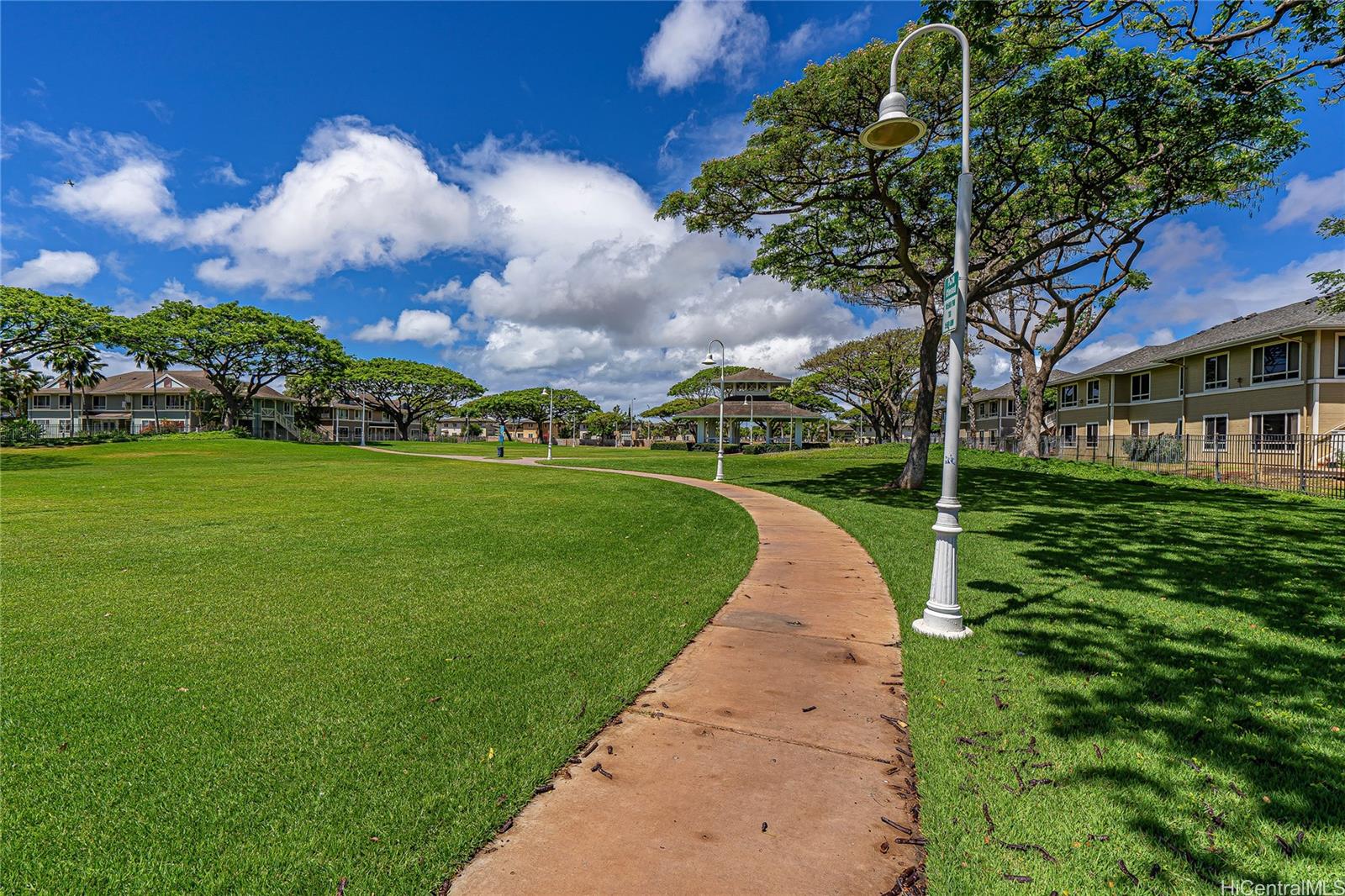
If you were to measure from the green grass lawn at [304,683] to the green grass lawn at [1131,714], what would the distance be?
212cm

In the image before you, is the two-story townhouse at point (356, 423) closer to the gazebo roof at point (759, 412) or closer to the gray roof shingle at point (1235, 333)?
the gazebo roof at point (759, 412)

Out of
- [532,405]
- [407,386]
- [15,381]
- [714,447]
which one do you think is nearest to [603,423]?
[532,405]

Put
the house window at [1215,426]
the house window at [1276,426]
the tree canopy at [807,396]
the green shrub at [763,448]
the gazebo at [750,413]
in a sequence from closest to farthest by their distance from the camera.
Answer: the house window at [1276,426] → the house window at [1215,426] → the green shrub at [763,448] → the gazebo at [750,413] → the tree canopy at [807,396]

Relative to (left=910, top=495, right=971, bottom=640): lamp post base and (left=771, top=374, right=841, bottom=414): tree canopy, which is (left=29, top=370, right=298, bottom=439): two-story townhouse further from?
(left=910, top=495, right=971, bottom=640): lamp post base

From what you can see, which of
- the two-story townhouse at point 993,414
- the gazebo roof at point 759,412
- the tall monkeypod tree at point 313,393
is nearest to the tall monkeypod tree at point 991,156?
the gazebo roof at point 759,412

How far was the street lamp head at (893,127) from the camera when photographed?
5.45m

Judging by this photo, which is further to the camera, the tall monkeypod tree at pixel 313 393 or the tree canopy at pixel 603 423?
the tree canopy at pixel 603 423

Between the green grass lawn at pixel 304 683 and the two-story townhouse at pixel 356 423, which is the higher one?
the two-story townhouse at pixel 356 423

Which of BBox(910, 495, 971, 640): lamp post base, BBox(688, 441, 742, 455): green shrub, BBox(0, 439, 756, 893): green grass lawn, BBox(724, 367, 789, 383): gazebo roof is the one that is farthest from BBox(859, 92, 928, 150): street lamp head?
BBox(724, 367, 789, 383): gazebo roof

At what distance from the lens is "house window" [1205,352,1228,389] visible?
27.5 meters

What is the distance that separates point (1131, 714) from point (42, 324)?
52.3 m

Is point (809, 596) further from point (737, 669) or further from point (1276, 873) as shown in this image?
point (1276, 873)

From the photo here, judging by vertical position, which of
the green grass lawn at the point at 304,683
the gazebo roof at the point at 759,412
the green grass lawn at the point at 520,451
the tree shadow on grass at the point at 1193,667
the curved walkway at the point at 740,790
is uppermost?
the gazebo roof at the point at 759,412

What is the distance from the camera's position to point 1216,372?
2812cm
